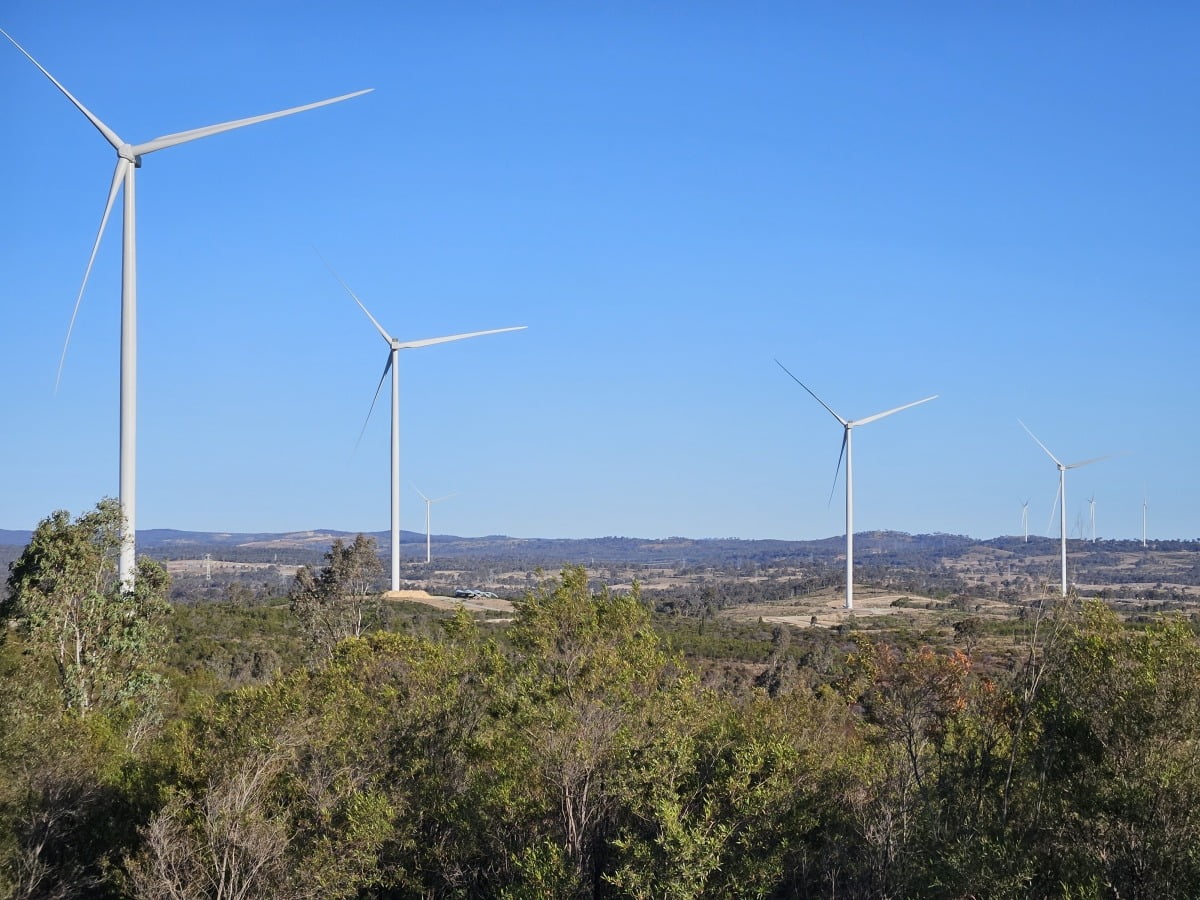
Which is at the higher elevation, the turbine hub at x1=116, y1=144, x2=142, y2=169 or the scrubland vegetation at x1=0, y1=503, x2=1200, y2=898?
the turbine hub at x1=116, y1=144, x2=142, y2=169

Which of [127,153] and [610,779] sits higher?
[127,153]

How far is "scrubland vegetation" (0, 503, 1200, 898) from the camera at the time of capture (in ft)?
82.4

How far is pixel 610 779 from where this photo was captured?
28.9 meters

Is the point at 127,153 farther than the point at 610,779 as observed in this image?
Yes

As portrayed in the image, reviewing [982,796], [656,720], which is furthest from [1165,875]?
[656,720]

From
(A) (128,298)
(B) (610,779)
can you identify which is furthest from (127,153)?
(B) (610,779)

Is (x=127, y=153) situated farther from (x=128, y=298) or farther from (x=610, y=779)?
(x=610, y=779)

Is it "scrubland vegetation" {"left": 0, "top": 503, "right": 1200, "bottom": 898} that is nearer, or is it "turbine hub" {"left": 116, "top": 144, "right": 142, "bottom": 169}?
"scrubland vegetation" {"left": 0, "top": 503, "right": 1200, "bottom": 898}

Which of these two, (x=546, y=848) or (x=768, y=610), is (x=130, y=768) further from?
(x=768, y=610)

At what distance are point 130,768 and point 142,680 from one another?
12700 millimetres

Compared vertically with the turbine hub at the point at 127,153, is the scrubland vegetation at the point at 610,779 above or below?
below

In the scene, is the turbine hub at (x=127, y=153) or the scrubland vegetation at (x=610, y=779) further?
the turbine hub at (x=127, y=153)

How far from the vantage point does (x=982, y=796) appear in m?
28.3

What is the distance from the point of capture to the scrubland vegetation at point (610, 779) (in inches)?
989
